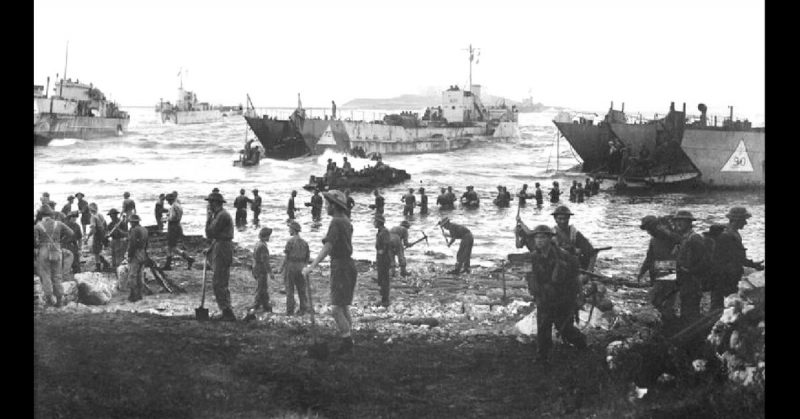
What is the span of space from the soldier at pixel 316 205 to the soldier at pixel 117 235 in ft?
9.36

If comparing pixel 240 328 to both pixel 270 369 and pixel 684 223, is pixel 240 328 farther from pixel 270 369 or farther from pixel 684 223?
pixel 684 223

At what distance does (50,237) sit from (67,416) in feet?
8.70

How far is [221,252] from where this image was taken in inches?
279

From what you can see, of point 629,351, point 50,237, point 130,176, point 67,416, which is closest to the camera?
point 67,416

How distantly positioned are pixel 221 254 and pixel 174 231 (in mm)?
2675

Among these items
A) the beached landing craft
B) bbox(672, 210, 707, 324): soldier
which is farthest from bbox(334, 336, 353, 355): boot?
the beached landing craft

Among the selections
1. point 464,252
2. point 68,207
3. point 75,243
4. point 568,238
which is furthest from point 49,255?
point 568,238

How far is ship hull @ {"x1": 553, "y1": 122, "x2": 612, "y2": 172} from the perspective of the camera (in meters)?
11.6

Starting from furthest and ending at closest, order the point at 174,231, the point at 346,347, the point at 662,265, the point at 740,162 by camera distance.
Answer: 1. the point at 174,231
2. the point at 740,162
3. the point at 662,265
4. the point at 346,347

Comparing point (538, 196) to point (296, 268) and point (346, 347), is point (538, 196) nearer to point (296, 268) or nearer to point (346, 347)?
point (296, 268)

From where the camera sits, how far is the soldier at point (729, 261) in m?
6.60

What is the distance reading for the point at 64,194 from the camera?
865 cm

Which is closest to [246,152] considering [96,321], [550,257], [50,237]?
[50,237]

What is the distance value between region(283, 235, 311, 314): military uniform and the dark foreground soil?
1.00ft
